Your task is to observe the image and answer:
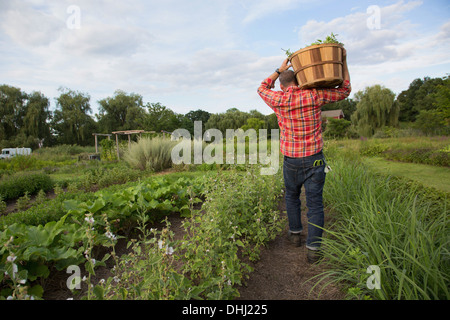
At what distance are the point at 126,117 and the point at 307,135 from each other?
35769 mm

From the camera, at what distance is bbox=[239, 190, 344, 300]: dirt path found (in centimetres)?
184

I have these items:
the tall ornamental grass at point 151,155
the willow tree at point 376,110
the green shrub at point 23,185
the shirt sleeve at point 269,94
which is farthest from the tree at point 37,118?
the willow tree at point 376,110

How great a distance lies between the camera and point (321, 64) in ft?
6.63

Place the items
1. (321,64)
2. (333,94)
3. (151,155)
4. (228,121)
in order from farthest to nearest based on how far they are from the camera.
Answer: (228,121) → (151,155) → (333,94) → (321,64)

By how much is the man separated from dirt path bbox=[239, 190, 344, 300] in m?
0.18

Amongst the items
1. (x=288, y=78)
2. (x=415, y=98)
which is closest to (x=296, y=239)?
(x=288, y=78)

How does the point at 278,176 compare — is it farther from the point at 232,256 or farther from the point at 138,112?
the point at 138,112

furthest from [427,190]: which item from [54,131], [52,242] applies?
[54,131]

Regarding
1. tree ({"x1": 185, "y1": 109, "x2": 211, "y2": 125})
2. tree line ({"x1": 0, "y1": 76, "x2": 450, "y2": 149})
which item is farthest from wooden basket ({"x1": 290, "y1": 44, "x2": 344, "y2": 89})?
tree ({"x1": 185, "y1": 109, "x2": 211, "y2": 125})

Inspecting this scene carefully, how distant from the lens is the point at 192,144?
429 inches

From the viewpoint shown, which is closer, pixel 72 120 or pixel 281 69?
pixel 281 69

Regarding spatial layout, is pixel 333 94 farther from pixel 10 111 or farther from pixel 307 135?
pixel 10 111

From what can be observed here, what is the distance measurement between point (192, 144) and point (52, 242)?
8.96 meters

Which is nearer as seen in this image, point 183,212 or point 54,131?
point 183,212
